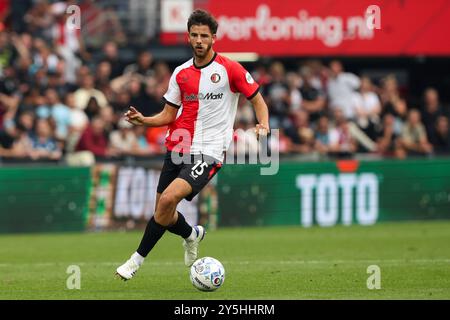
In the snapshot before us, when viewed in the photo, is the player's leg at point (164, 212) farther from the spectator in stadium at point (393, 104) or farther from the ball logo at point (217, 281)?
the spectator in stadium at point (393, 104)

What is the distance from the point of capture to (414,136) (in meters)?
22.6

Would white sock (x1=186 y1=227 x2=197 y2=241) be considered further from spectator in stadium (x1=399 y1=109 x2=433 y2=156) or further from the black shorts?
spectator in stadium (x1=399 y1=109 x2=433 y2=156)

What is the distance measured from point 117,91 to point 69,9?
238cm

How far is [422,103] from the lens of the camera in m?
24.1

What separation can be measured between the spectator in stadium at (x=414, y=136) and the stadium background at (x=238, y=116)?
0.09ft

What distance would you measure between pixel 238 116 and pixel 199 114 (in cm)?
1041

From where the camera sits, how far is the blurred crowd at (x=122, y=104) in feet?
66.5

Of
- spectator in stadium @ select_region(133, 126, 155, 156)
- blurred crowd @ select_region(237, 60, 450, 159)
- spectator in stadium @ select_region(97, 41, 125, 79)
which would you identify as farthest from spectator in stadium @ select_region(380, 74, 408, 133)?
spectator in stadium @ select_region(97, 41, 125, 79)

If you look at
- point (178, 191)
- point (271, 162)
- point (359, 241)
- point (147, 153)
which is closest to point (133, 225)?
point (147, 153)

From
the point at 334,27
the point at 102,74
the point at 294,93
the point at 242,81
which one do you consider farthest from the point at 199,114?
the point at 334,27

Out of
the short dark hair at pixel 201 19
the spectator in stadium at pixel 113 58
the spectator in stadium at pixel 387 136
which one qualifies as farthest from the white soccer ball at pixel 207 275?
the spectator in stadium at pixel 113 58

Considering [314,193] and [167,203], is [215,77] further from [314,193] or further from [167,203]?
[314,193]

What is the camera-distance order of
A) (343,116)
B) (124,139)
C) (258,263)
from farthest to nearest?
(343,116) < (124,139) < (258,263)

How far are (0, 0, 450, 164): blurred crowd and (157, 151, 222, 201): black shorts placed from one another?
863 centimetres
